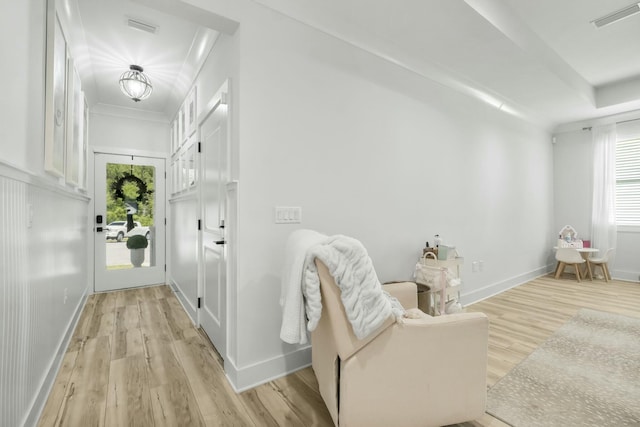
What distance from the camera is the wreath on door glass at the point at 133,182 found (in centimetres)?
430

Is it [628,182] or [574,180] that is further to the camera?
[574,180]

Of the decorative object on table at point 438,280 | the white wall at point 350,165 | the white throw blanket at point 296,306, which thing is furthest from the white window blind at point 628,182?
the white throw blanket at point 296,306

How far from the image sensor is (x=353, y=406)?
1331 mm

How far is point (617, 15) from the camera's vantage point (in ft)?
8.93

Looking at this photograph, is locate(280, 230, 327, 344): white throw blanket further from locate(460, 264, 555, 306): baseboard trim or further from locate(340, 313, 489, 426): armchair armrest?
locate(460, 264, 555, 306): baseboard trim

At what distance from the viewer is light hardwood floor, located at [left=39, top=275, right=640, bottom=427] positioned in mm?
1701

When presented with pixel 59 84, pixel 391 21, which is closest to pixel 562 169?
pixel 391 21

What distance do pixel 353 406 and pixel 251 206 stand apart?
1314mm

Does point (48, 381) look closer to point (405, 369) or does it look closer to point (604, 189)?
point (405, 369)

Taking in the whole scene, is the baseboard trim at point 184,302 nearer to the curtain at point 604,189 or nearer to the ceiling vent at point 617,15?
the ceiling vent at point 617,15

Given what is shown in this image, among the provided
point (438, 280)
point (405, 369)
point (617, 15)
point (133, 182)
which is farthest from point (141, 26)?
point (617, 15)

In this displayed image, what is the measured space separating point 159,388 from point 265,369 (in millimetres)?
710

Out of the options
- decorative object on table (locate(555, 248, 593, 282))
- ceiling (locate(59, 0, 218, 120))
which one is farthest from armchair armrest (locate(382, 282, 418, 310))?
decorative object on table (locate(555, 248, 593, 282))

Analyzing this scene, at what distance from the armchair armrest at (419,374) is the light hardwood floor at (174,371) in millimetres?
364
